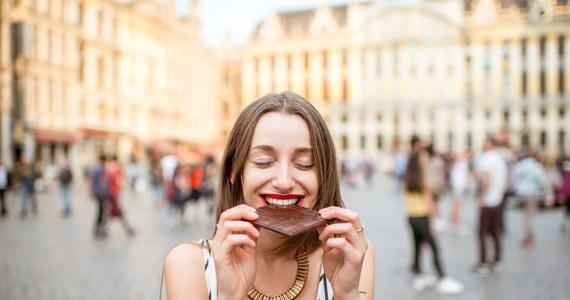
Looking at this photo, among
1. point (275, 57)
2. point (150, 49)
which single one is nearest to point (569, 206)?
point (150, 49)

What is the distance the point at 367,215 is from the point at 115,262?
25.0 ft

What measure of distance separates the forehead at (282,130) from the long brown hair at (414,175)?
507 cm

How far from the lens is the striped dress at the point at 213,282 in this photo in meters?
1.55

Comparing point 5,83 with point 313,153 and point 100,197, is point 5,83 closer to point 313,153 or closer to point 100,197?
point 100,197

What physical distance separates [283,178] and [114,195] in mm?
9563

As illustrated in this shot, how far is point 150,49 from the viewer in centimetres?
4178

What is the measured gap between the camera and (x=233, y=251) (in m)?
1.46

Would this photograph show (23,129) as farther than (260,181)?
Yes

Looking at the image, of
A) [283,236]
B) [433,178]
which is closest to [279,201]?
[283,236]

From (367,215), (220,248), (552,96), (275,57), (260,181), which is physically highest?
(275,57)

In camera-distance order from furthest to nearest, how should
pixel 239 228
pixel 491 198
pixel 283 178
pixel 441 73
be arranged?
pixel 441 73
pixel 491 198
pixel 283 178
pixel 239 228

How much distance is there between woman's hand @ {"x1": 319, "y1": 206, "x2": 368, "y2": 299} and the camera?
1.43 m

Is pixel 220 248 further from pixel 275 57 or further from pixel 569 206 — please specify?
pixel 275 57

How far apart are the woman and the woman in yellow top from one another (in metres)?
4.85
